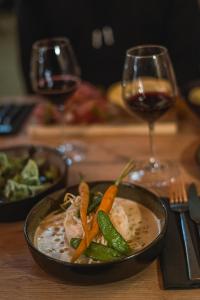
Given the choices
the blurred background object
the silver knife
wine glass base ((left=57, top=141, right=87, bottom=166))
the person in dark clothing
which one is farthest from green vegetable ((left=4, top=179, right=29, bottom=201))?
the blurred background object

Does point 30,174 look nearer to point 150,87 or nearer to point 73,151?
point 73,151

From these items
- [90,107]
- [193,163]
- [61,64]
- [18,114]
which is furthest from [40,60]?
[193,163]

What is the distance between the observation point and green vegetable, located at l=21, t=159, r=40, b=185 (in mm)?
947

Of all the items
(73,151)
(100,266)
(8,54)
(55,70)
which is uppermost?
(55,70)

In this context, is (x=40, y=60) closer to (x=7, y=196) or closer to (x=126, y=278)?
(x=7, y=196)

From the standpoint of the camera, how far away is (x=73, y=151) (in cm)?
121

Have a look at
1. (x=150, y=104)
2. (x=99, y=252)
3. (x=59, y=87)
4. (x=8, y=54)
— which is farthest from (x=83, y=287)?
(x=8, y=54)

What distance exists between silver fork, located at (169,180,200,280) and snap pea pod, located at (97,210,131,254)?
0.11 m

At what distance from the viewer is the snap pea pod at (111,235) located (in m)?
0.70

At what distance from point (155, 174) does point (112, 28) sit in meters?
1.25

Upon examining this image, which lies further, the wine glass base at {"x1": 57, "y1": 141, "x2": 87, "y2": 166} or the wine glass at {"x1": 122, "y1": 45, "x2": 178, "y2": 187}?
the wine glass base at {"x1": 57, "y1": 141, "x2": 87, "y2": 166}

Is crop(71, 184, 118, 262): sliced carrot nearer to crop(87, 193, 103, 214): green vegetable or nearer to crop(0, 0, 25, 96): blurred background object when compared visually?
crop(87, 193, 103, 214): green vegetable

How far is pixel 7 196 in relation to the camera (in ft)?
3.01

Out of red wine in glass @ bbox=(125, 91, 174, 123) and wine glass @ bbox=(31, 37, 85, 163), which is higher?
wine glass @ bbox=(31, 37, 85, 163)
